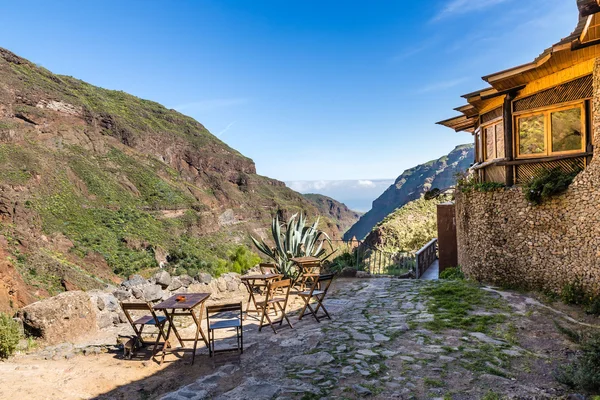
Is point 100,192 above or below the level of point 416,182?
below

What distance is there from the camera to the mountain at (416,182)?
8100cm

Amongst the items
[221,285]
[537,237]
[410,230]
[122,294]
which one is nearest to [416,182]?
[410,230]

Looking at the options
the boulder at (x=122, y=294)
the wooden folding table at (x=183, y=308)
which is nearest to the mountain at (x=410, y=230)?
the boulder at (x=122, y=294)

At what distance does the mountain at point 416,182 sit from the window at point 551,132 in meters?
67.4

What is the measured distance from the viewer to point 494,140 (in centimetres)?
905

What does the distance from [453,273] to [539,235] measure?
11.7ft

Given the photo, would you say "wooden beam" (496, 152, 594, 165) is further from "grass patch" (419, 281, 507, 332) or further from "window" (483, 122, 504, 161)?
"grass patch" (419, 281, 507, 332)

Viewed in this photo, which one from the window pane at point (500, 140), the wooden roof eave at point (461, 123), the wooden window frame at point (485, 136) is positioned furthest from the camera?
the wooden roof eave at point (461, 123)

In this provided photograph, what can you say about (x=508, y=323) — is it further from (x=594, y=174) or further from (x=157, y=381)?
(x=157, y=381)

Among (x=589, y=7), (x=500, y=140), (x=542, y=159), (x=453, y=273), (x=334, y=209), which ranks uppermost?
(x=589, y=7)

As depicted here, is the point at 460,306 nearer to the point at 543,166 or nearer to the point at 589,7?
the point at 543,166

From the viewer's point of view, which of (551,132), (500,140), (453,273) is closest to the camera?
(551,132)

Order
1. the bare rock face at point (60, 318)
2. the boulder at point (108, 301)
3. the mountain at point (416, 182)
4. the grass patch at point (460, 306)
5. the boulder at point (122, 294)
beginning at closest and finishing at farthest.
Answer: the bare rock face at point (60, 318) → the grass patch at point (460, 306) → the boulder at point (108, 301) → the boulder at point (122, 294) → the mountain at point (416, 182)

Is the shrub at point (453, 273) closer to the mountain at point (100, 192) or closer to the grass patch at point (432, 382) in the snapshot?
the mountain at point (100, 192)
